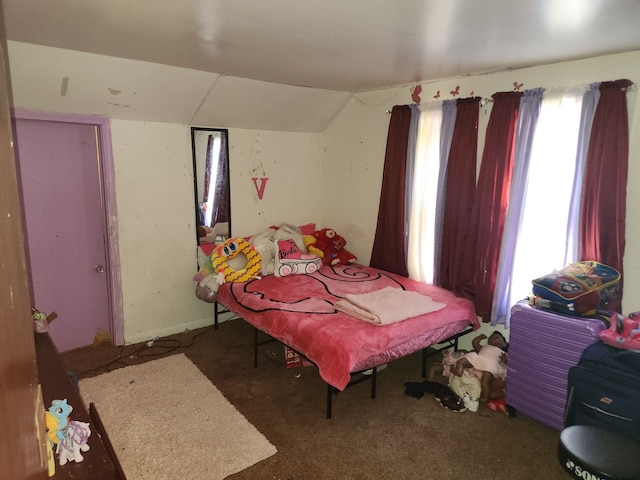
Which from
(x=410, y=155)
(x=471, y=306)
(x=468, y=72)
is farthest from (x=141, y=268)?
(x=468, y=72)

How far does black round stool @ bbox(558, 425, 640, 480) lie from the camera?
1.59 metres

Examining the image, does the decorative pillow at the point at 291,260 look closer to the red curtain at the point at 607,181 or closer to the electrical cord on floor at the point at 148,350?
the electrical cord on floor at the point at 148,350

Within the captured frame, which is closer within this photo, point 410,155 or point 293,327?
point 293,327

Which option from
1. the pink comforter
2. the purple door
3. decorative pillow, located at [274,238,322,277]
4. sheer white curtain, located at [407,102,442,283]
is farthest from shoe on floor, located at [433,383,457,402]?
the purple door

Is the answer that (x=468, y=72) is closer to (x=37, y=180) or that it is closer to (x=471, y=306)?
(x=471, y=306)

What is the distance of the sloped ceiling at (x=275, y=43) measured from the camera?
1.84 m

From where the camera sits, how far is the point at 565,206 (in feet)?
9.39

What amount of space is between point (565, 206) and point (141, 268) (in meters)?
3.46

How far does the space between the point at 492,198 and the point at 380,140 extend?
1347mm

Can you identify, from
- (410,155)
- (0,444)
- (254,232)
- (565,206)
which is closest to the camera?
(0,444)

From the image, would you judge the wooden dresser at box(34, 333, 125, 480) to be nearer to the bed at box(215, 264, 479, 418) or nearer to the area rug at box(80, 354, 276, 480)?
the area rug at box(80, 354, 276, 480)

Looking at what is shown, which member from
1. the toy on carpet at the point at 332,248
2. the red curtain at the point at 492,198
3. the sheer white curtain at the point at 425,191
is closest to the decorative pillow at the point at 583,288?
the red curtain at the point at 492,198

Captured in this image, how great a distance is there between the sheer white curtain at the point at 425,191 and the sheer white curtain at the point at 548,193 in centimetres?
75

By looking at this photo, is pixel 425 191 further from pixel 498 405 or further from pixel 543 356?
pixel 498 405
